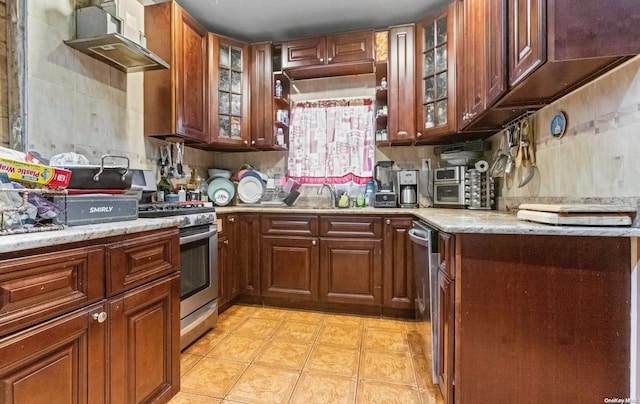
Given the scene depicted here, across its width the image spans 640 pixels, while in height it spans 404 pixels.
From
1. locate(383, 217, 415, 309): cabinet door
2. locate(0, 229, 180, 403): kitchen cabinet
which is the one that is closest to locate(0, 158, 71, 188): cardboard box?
locate(0, 229, 180, 403): kitchen cabinet

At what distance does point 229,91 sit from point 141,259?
6.55 feet

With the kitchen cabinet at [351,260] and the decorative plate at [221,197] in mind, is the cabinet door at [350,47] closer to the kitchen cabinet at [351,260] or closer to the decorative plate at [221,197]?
the kitchen cabinet at [351,260]

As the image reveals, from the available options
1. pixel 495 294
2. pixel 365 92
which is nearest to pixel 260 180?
pixel 365 92

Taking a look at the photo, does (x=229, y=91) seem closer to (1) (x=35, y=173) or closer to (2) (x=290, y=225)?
(2) (x=290, y=225)

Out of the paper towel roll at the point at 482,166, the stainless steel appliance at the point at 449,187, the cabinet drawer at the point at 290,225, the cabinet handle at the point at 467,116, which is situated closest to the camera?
the cabinet handle at the point at 467,116

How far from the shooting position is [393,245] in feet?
7.84

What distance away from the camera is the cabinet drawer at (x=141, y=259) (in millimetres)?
1128

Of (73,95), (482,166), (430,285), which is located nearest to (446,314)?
(430,285)

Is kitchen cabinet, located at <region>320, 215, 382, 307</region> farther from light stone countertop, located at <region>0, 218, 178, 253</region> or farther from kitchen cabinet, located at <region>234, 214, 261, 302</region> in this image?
light stone countertop, located at <region>0, 218, 178, 253</region>

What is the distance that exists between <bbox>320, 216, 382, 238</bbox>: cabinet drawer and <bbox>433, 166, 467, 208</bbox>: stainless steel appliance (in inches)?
24.2

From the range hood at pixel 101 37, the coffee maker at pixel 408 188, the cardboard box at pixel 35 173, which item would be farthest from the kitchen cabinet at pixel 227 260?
the coffee maker at pixel 408 188

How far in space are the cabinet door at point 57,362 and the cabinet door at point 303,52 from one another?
238 centimetres

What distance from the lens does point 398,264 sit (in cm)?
239

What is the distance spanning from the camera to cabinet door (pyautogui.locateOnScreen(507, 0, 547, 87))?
1.08 meters
